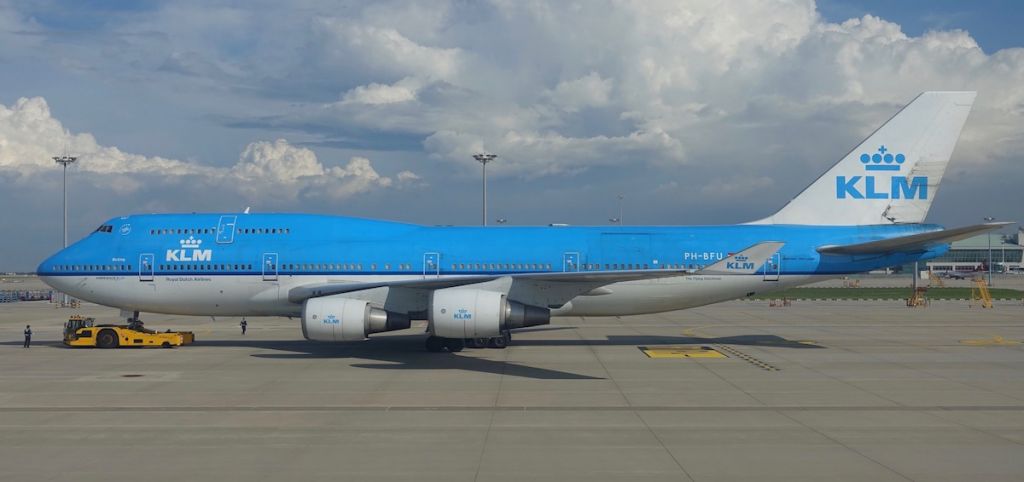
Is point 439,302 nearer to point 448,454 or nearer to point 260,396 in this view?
point 260,396

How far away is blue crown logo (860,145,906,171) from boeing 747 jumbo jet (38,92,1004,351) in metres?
0.03

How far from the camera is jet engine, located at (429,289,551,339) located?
23.6 meters

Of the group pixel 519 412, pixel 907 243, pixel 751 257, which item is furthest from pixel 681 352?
pixel 519 412

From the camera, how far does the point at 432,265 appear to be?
27.8 m

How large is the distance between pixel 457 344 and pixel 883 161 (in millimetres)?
15940

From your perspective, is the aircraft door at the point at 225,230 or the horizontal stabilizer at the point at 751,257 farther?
the aircraft door at the point at 225,230

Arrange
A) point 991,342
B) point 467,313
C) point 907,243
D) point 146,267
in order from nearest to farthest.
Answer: point 467,313, point 907,243, point 146,267, point 991,342

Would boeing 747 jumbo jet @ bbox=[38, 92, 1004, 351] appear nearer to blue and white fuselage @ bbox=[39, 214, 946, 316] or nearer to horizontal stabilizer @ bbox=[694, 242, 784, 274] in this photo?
blue and white fuselage @ bbox=[39, 214, 946, 316]

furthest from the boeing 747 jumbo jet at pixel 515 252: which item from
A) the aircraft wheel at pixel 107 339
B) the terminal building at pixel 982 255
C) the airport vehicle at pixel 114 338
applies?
the terminal building at pixel 982 255

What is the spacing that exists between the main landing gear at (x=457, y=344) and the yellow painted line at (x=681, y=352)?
4.68 meters

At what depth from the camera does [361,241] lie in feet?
92.9

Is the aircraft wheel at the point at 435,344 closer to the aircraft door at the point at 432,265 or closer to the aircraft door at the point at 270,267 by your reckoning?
the aircraft door at the point at 432,265

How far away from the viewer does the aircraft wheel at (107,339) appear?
2822 cm

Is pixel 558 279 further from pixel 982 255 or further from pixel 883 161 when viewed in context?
pixel 982 255
